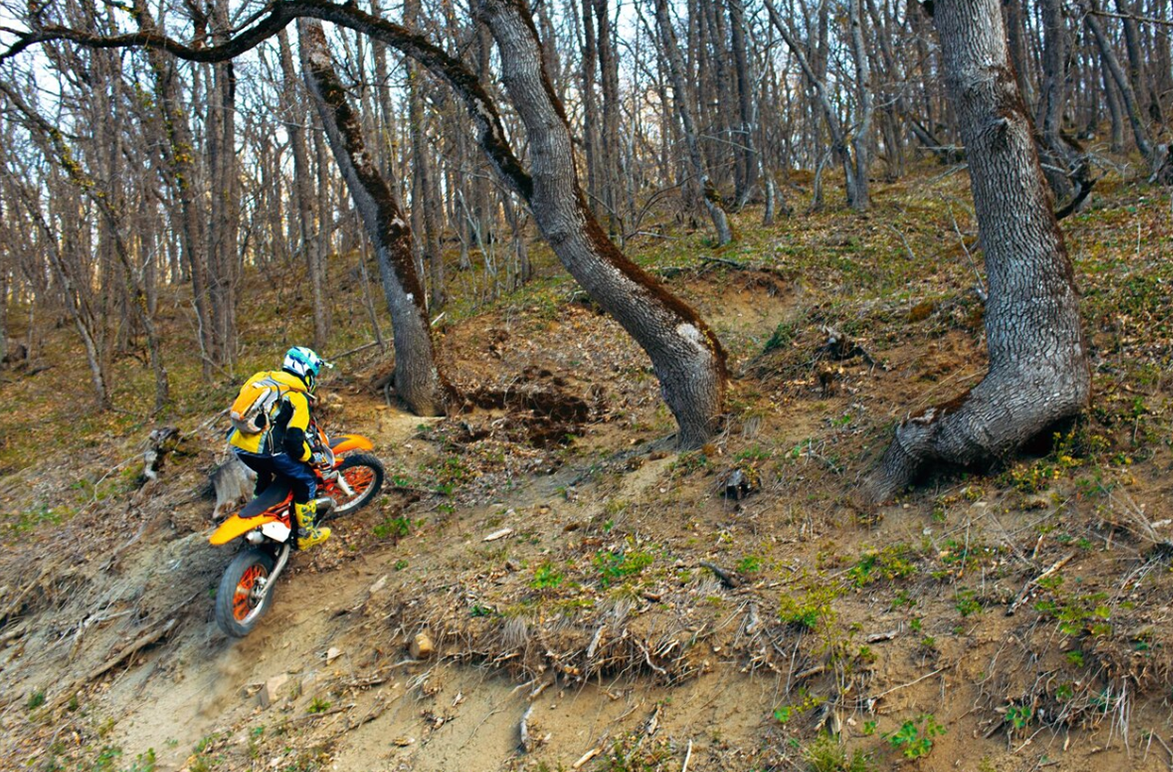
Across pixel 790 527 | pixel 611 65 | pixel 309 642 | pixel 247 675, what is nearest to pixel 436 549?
pixel 309 642

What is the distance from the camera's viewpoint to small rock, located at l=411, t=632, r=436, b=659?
20.3ft

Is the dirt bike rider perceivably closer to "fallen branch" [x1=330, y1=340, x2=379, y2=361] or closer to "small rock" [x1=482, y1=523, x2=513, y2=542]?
"small rock" [x1=482, y1=523, x2=513, y2=542]

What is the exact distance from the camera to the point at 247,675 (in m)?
6.85

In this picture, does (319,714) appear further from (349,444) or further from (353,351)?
(353,351)

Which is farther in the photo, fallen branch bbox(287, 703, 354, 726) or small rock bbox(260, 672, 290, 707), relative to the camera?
small rock bbox(260, 672, 290, 707)

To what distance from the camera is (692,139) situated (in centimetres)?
1770

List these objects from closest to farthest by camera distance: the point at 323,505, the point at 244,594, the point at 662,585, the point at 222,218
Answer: the point at 662,585, the point at 244,594, the point at 323,505, the point at 222,218

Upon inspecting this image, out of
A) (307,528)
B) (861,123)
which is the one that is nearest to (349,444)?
(307,528)

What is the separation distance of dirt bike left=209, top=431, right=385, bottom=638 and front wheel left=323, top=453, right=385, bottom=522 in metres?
0.02

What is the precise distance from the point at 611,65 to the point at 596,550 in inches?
706

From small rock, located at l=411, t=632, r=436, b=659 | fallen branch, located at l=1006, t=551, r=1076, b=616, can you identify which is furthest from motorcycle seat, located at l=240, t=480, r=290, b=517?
fallen branch, located at l=1006, t=551, r=1076, b=616

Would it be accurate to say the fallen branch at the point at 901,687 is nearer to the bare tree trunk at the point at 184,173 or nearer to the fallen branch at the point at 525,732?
the fallen branch at the point at 525,732

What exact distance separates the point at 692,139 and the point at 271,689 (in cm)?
1452

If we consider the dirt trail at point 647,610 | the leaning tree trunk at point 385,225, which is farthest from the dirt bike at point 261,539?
the leaning tree trunk at point 385,225
